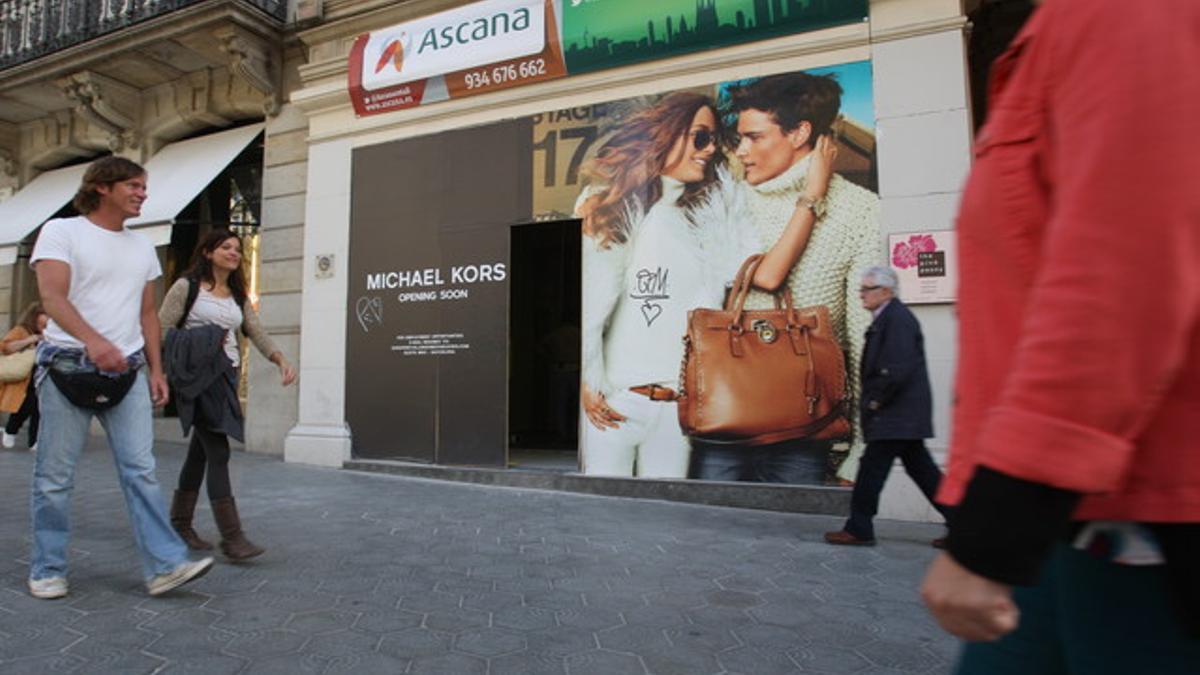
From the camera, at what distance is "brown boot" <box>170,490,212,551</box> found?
4.14 meters

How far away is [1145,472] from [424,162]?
303 inches

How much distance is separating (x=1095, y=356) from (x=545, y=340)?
9.78 meters

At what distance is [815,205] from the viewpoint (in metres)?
6.07

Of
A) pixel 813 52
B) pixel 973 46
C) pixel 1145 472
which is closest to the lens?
pixel 1145 472

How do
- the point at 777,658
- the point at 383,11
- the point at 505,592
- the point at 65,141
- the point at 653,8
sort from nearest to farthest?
the point at 777,658, the point at 505,592, the point at 653,8, the point at 383,11, the point at 65,141

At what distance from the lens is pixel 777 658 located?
110 inches

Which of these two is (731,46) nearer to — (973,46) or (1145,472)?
(973,46)

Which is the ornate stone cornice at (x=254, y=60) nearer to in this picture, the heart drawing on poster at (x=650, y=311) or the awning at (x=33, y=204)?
the awning at (x=33, y=204)

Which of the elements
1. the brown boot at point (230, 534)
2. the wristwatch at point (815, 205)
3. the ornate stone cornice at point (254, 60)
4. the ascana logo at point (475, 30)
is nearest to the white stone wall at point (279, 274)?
the ornate stone cornice at point (254, 60)

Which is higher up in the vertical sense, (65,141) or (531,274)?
(65,141)

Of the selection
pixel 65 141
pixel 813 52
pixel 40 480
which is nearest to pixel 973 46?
pixel 813 52

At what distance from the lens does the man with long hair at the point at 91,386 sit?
10.5 ft

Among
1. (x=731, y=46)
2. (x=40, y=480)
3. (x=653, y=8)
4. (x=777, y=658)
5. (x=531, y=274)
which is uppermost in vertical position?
(x=653, y=8)

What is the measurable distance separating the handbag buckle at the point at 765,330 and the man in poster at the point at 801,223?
0.14m
